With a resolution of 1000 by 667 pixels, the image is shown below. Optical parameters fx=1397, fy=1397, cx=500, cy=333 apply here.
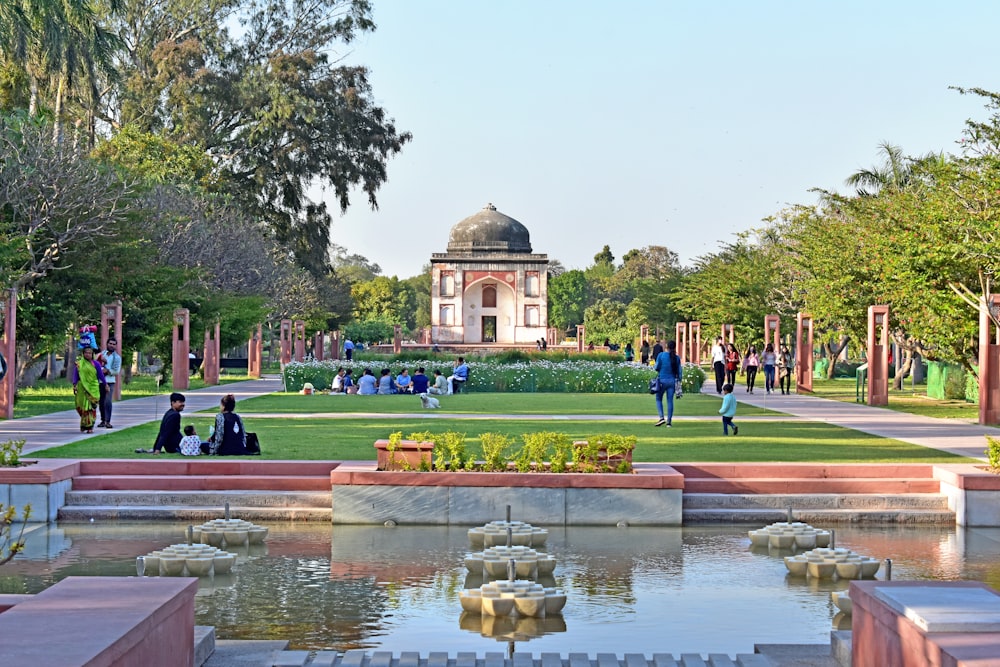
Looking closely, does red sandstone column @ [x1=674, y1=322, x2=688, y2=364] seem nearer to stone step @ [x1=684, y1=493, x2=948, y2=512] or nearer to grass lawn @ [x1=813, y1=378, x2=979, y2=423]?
grass lawn @ [x1=813, y1=378, x2=979, y2=423]

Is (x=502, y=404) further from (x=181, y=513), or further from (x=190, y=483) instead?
(x=181, y=513)

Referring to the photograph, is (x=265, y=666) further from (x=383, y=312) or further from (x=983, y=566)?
(x=383, y=312)

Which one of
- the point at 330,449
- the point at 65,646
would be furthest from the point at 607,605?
the point at 330,449

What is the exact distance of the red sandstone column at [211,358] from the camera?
39625mm

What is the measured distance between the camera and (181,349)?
3569cm

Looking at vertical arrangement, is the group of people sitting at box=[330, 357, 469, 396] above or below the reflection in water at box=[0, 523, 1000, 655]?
above

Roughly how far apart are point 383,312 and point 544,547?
3339 inches

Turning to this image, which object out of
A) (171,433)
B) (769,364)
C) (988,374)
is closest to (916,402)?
(769,364)

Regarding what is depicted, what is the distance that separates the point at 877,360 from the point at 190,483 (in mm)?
21424

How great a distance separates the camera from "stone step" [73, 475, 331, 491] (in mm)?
14148

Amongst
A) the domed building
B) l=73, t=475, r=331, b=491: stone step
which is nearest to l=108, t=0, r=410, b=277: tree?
the domed building

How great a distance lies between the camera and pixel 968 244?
24.8 metres

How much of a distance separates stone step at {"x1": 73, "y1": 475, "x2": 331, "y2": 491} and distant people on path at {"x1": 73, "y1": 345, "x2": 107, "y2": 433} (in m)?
5.67

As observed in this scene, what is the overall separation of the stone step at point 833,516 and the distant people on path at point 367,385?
2113 centimetres
